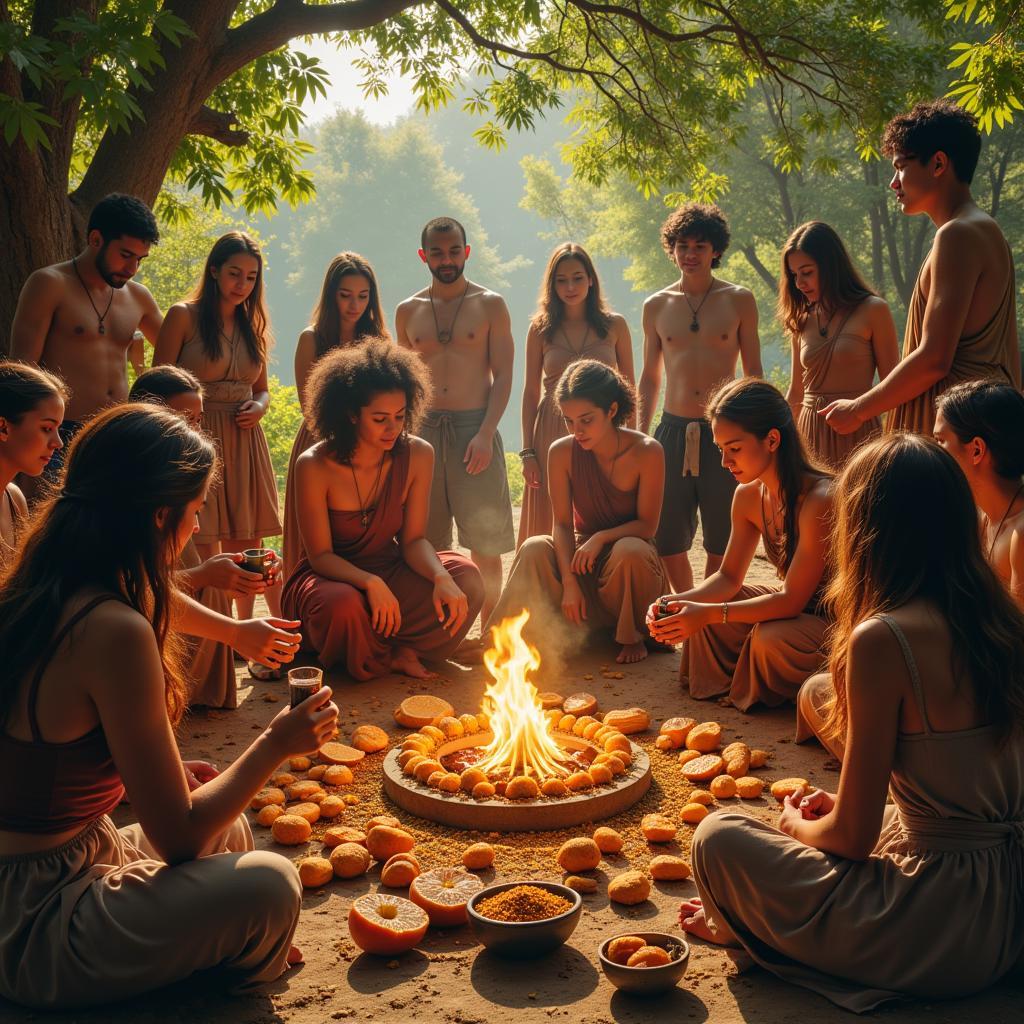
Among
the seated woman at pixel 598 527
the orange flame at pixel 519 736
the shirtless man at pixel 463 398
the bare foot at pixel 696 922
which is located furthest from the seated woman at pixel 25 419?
the shirtless man at pixel 463 398

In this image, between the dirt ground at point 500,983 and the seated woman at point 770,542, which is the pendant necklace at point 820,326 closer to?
the seated woman at point 770,542

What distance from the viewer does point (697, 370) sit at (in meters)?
7.06

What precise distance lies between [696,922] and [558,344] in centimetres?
481

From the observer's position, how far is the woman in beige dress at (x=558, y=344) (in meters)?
7.18

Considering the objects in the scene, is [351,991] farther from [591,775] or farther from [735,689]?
[735,689]

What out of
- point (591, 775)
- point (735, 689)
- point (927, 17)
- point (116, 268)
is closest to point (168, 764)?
point (591, 775)

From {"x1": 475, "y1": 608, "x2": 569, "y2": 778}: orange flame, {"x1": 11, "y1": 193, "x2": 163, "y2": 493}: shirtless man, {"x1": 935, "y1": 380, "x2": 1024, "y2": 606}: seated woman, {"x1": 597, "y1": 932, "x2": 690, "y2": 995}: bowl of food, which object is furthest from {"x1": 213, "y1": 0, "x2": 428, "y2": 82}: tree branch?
{"x1": 597, "y1": 932, "x2": 690, "y2": 995}: bowl of food

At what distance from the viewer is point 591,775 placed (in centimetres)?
420

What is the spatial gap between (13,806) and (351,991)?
41.2 inches

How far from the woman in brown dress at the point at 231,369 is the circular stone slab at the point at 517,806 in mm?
2493

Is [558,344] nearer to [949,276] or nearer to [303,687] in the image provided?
[949,276]

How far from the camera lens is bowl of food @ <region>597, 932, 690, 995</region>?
2.80 metres

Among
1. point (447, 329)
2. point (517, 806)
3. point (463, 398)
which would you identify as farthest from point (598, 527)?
point (517, 806)

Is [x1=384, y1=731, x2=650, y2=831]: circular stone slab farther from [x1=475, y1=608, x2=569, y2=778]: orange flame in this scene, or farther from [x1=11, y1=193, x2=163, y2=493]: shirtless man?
[x1=11, y1=193, x2=163, y2=493]: shirtless man
